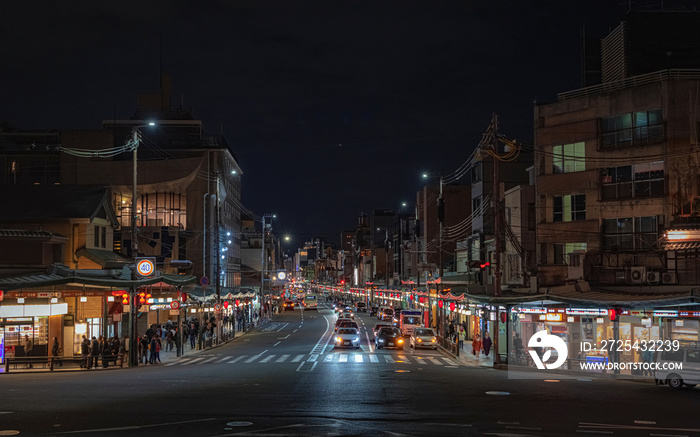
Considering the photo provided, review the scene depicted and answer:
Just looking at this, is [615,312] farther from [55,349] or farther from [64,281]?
[55,349]

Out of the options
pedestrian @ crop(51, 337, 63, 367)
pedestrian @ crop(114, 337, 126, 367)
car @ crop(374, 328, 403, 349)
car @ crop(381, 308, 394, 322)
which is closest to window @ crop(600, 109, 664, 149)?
car @ crop(374, 328, 403, 349)

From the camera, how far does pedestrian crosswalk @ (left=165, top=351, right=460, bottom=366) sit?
36.0 m

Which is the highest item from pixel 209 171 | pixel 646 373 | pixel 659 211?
pixel 209 171

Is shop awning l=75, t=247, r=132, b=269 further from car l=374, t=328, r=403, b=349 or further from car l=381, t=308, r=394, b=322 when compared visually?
car l=381, t=308, r=394, b=322

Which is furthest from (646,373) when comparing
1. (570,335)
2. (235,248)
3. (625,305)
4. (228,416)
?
(235,248)

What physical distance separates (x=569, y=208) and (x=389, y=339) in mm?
14709

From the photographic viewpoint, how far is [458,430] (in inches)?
622

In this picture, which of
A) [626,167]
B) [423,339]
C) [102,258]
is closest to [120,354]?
[102,258]

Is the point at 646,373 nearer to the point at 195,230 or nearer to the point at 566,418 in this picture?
the point at 566,418

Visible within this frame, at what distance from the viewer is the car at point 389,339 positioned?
152 feet

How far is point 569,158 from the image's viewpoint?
4166 cm

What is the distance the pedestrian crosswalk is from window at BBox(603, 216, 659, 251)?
11747mm

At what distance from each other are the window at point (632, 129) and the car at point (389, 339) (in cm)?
1811

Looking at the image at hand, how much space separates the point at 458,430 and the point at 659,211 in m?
27.1
